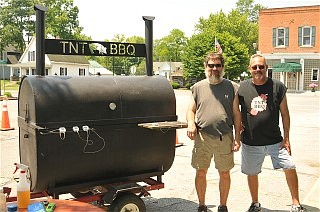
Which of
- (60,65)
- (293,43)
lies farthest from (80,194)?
(60,65)

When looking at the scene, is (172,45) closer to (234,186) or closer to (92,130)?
(234,186)

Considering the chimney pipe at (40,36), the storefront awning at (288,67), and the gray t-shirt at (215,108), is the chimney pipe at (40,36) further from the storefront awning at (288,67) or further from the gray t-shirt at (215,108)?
the storefront awning at (288,67)

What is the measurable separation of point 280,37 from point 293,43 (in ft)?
5.23

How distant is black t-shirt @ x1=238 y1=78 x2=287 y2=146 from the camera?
15.3ft

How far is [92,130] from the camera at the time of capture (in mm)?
4148

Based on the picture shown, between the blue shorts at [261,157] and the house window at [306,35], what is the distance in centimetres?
3786

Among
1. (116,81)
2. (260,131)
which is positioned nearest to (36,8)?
(116,81)

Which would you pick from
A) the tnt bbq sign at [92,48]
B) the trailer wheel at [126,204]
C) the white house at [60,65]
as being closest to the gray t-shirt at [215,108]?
the tnt bbq sign at [92,48]

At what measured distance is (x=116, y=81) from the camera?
176 inches

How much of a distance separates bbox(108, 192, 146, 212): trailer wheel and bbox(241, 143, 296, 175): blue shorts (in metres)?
1.42

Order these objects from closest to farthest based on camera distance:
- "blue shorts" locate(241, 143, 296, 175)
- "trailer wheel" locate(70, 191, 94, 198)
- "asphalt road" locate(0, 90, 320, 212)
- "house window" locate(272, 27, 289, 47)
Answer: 1. "trailer wheel" locate(70, 191, 94, 198)
2. "blue shorts" locate(241, 143, 296, 175)
3. "asphalt road" locate(0, 90, 320, 212)
4. "house window" locate(272, 27, 289, 47)

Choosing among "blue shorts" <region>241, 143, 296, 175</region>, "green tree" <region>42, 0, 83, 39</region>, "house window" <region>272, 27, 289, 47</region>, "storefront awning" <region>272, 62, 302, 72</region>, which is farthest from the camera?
"green tree" <region>42, 0, 83, 39</region>

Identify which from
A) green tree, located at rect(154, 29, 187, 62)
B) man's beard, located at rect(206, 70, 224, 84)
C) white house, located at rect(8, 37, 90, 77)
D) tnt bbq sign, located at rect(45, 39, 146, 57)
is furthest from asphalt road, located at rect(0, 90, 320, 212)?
green tree, located at rect(154, 29, 187, 62)

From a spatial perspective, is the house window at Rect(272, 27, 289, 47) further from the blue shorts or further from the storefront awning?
the blue shorts
